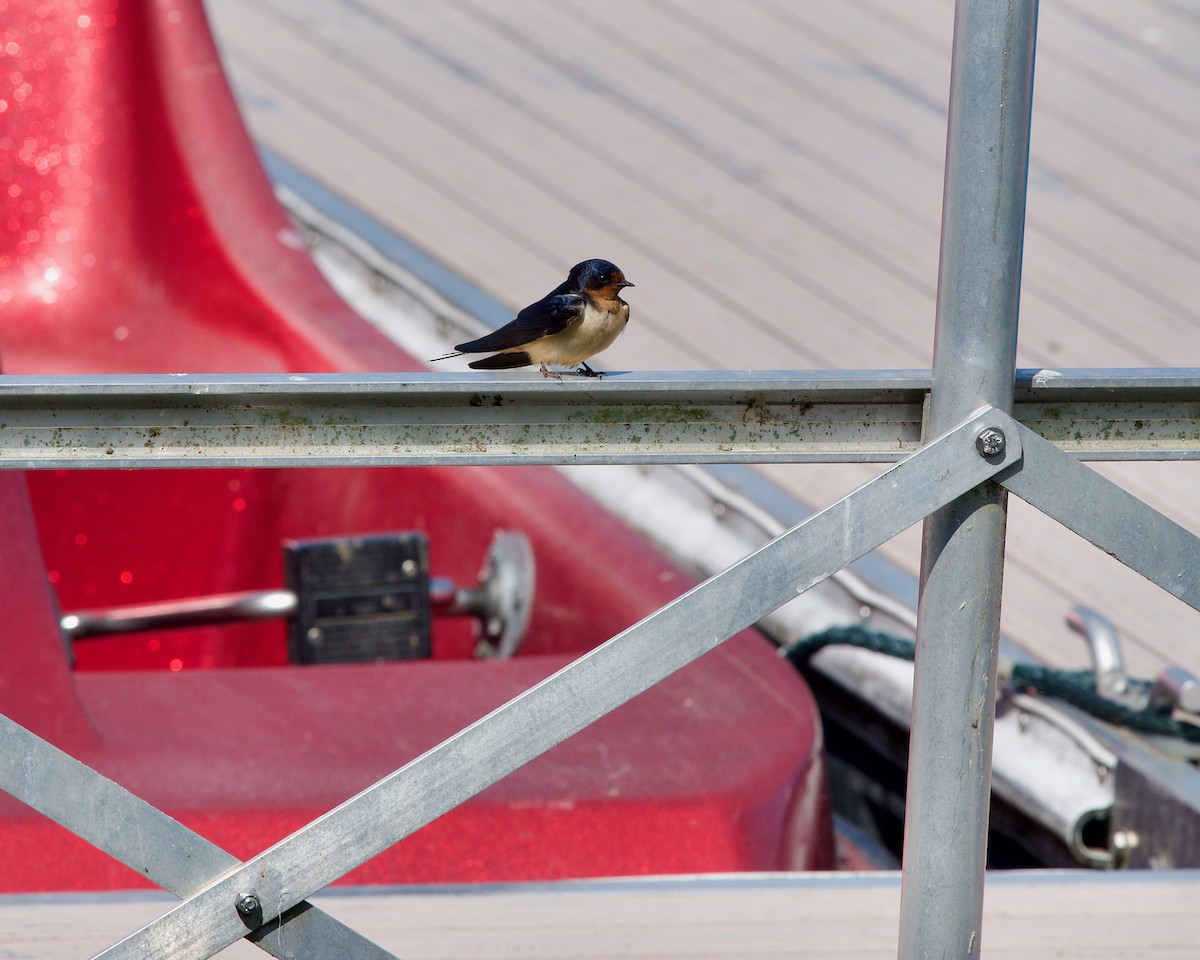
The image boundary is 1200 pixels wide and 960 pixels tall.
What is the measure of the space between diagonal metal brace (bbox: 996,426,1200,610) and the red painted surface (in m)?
0.76

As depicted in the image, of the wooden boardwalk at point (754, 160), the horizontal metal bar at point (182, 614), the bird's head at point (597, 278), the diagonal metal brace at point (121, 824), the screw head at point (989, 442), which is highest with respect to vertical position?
the wooden boardwalk at point (754, 160)

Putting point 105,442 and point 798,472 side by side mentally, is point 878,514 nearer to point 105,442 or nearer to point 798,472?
point 105,442

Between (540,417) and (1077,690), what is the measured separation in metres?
1.39

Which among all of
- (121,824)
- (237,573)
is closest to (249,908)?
(121,824)

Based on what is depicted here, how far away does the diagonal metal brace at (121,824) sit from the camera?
0.92 meters

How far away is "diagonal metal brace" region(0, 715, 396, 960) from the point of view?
92 cm

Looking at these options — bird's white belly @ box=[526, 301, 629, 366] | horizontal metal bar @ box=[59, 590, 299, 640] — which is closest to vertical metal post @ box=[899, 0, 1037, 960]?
bird's white belly @ box=[526, 301, 629, 366]

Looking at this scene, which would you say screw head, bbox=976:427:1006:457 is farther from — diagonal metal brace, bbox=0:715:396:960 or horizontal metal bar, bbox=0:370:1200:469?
diagonal metal brace, bbox=0:715:396:960

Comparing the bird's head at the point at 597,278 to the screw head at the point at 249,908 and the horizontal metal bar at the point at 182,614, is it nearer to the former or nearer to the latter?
the screw head at the point at 249,908

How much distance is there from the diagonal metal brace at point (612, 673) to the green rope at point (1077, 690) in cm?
126

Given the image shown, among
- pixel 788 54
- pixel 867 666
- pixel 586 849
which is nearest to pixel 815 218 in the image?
pixel 788 54

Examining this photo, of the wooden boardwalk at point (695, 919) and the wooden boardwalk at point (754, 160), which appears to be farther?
the wooden boardwalk at point (754, 160)

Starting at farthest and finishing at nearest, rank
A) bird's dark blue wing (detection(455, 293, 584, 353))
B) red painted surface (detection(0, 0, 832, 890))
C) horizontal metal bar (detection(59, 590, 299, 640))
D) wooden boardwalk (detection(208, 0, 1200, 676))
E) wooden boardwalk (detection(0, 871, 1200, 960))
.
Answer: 1. wooden boardwalk (detection(208, 0, 1200, 676))
2. horizontal metal bar (detection(59, 590, 299, 640))
3. red painted surface (detection(0, 0, 832, 890))
4. wooden boardwalk (detection(0, 871, 1200, 960))
5. bird's dark blue wing (detection(455, 293, 584, 353))

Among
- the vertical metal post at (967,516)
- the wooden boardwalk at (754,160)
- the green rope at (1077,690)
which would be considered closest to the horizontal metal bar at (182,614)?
the green rope at (1077,690)
